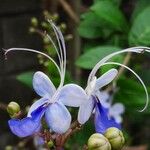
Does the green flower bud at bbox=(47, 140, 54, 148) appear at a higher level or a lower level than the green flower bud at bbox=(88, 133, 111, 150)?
lower

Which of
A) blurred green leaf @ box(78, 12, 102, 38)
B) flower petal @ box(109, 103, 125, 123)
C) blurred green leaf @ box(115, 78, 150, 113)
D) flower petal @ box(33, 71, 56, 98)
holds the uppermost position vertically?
flower petal @ box(33, 71, 56, 98)

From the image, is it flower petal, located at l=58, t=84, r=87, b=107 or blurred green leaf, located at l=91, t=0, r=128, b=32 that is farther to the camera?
blurred green leaf, located at l=91, t=0, r=128, b=32

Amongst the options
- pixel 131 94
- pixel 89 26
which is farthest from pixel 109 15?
pixel 131 94

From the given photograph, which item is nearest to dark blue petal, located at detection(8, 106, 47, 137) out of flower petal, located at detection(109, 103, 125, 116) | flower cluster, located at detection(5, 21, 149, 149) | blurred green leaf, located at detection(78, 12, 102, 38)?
flower cluster, located at detection(5, 21, 149, 149)

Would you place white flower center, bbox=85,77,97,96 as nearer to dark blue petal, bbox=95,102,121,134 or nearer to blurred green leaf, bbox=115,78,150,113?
dark blue petal, bbox=95,102,121,134

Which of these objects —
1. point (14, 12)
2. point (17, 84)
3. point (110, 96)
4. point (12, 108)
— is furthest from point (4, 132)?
point (12, 108)

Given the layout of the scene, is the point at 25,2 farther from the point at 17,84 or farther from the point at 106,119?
the point at 106,119
